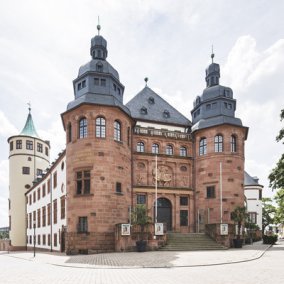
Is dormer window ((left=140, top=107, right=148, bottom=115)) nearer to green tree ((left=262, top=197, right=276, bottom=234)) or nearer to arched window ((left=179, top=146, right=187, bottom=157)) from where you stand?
arched window ((left=179, top=146, right=187, bottom=157))

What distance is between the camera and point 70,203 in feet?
99.0

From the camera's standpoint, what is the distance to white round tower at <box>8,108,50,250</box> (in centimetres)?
5878

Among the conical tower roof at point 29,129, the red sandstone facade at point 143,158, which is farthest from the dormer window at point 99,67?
the conical tower roof at point 29,129

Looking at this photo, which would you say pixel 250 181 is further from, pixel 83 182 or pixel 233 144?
pixel 83 182

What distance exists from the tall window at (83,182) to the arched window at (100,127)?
335cm

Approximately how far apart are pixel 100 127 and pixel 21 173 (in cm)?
3415

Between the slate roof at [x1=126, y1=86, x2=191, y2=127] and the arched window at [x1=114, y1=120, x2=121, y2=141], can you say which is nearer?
the arched window at [x1=114, y1=120, x2=121, y2=141]

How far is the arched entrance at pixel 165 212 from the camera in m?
36.2

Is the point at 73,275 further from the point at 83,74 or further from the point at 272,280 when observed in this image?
the point at 83,74

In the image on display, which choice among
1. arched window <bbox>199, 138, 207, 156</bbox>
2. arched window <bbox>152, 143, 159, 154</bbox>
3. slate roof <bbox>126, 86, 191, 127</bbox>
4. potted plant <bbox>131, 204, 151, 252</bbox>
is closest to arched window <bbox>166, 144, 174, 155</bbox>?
arched window <bbox>152, 143, 159, 154</bbox>

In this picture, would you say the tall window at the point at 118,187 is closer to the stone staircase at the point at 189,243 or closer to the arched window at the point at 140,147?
the stone staircase at the point at 189,243

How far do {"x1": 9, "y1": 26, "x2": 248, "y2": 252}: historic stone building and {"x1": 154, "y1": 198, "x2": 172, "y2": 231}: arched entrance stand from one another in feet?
0.33

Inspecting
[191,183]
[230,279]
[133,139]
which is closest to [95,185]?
[133,139]

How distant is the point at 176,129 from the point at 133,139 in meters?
6.30
